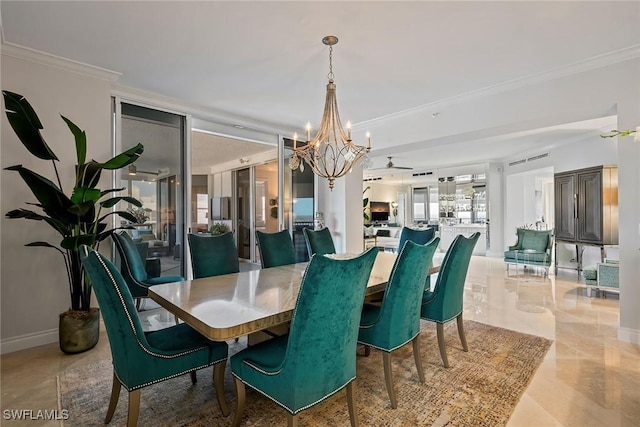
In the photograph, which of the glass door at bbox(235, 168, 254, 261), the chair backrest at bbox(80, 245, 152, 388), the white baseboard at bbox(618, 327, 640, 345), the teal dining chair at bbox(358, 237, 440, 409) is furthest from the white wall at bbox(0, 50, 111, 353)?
the white baseboard at bbox(618, 327, 640, 345)

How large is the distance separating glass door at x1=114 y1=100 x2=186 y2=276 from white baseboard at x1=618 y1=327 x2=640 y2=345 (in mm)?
4880

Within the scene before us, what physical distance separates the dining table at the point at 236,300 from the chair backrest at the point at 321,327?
0.10 meters

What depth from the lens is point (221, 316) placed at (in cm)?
163

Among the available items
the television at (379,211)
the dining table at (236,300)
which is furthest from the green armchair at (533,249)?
the television at (379,211)

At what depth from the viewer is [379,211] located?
41.1ft

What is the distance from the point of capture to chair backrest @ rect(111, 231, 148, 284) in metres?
3.23

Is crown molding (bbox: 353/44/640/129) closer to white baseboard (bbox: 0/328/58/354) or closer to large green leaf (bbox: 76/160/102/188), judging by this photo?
large green leaf (bbox: 76/160/102/188)

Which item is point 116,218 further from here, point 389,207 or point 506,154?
point 389,207

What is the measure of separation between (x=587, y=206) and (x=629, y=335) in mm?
3377

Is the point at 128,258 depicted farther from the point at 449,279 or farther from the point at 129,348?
the point at 449,279

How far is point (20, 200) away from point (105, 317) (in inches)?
85.4

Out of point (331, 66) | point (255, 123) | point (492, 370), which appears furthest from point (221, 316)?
point (255, 123)

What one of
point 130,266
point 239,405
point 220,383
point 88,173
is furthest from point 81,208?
point 239,405

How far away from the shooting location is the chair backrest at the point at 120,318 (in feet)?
5.08
